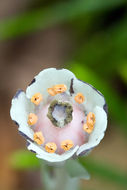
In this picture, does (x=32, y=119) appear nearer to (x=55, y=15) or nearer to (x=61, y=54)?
(x=55, y=15)

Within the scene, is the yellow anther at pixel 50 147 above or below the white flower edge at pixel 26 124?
below

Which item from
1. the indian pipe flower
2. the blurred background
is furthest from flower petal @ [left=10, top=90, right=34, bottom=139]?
the blurred background

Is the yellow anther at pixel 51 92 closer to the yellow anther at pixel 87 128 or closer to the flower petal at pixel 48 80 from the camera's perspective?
the flower petal at pixel 48 80

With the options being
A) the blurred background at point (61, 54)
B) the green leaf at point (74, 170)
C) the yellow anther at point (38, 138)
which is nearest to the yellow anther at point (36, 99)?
the yellow anther at point (38, 138)

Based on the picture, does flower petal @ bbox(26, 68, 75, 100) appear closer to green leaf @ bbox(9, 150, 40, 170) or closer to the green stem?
the green stem

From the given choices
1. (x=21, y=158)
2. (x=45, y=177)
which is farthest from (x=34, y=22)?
(x=45, y=177)

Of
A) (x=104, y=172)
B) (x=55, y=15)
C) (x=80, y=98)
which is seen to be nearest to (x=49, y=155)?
(x=80, y=98)

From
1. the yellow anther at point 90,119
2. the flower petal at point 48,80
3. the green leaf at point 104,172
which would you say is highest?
the flower petal at point 48,80
